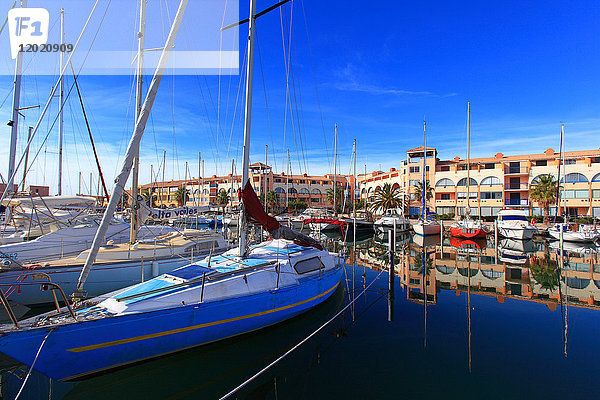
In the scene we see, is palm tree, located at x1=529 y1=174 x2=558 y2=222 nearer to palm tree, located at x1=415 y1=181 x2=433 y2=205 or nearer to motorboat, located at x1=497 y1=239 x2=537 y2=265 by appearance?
palm tree, located at x1=415 y1=181 x2=433 y2=205

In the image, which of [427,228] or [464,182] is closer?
[427,228]

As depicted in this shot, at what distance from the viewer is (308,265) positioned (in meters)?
11.0

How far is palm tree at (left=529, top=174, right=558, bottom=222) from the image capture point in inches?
1873

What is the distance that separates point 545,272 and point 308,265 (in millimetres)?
17147

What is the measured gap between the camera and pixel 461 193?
190 ft

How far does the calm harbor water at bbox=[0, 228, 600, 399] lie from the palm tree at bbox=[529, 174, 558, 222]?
41.6 m

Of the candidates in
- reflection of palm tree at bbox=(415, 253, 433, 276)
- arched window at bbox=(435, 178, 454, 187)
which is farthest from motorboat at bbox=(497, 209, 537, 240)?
arched window at bbox=(435, 178, 454, 187)

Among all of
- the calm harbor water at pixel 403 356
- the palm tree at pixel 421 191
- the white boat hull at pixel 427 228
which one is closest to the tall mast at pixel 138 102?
the calm harbor water at pixel 403 356

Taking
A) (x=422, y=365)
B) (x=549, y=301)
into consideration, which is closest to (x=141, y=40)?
(x=422, y=365)

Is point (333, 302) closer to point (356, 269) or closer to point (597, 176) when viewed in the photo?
point (356, 269)

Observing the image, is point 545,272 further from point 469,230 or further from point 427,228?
point 427,228

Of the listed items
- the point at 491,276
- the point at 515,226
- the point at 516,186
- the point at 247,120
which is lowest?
the point at 491,276

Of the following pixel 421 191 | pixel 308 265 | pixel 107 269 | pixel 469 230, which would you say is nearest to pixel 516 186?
pixel 421 191

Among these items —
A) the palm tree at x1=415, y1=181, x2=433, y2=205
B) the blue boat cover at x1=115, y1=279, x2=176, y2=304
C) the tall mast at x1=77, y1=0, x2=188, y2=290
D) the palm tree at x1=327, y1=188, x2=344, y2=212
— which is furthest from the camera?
the palm tree at x1=327, y1=188, x2=344, y2=212
